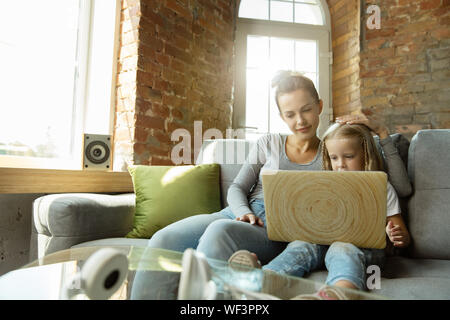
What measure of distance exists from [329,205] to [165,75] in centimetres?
192

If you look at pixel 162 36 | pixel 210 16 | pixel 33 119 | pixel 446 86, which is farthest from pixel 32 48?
pixel 446 86

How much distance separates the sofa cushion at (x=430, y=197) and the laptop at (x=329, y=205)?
45 centimetres

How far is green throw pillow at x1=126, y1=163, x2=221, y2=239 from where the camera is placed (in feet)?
4.84

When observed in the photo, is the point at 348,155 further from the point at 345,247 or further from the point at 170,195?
the point at 170,195

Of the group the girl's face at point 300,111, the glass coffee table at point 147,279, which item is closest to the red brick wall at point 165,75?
the girl's face at point 300,111

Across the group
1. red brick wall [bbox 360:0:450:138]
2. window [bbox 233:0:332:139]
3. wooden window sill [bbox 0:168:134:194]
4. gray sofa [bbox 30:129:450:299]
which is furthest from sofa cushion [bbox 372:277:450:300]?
window [bbox 233:0:332:139]

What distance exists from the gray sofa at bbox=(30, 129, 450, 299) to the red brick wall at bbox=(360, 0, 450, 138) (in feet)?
5.88

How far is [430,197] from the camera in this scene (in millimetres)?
1187

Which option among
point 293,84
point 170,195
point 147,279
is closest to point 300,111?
point 293,84

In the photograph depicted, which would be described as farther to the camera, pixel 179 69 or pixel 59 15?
pixel 179 69

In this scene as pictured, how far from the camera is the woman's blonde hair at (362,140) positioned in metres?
1.14

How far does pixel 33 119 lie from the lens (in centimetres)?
203
